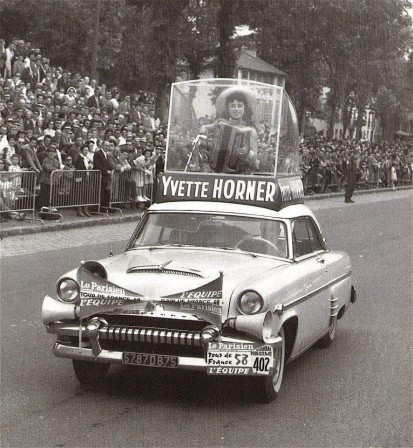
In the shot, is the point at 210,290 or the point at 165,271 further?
the point at 165,271

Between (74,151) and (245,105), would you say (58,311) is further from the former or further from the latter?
(74,151)

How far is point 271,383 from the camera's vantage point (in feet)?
22.4

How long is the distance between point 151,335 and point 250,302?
0.73 metres

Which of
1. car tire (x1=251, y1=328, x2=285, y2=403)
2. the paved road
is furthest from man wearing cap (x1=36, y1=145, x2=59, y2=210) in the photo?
car tire (x1=251, y1=328, x2=285, y2=403)

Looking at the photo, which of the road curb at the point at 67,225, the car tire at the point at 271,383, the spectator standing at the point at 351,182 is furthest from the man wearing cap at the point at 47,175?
the spectator standing at the point at 351,182

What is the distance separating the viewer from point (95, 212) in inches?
854

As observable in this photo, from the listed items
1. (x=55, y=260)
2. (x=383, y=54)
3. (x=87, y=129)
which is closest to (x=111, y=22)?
(x=383, y=54)

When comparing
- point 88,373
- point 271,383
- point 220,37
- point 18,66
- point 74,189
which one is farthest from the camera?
point 220,37

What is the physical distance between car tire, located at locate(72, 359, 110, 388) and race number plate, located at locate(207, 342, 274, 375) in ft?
3.64

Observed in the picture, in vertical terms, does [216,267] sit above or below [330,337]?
above

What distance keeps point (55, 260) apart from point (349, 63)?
5360cm

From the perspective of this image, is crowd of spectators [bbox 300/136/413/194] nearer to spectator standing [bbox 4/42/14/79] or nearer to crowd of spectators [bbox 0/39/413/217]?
crowd of spectators [bbox 0/39/413/217]

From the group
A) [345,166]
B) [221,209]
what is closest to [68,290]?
[221,209]

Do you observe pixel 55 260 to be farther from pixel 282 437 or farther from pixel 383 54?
pixel 383 54
